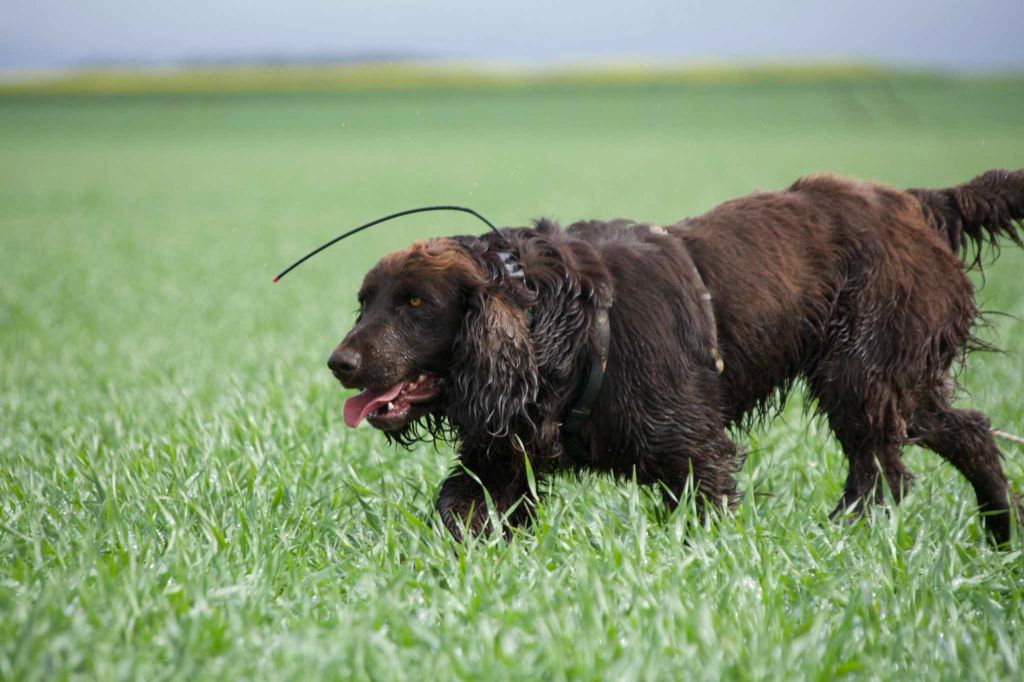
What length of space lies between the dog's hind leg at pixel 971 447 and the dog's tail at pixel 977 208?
1.96ft

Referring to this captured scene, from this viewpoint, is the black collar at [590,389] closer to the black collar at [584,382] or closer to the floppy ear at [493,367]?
the black collar at [584,382]

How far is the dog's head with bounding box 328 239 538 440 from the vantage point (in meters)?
3.27

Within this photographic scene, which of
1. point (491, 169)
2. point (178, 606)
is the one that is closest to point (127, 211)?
point (491, 169)

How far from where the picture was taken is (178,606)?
269 cm

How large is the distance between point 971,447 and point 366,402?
225 cm

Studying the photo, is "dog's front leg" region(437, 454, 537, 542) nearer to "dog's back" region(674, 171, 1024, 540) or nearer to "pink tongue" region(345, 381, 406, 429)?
"pink tongue" region(345, 381, 406, 429)

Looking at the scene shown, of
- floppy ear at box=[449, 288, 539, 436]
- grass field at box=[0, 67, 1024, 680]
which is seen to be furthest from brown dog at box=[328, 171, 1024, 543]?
grass field at box=[0, 67, 1024, 680]

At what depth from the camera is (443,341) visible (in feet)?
11.1

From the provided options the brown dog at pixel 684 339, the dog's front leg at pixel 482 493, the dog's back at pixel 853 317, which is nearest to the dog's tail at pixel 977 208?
the brown dog at pixel 684 339

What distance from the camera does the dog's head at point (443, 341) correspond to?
327 cm

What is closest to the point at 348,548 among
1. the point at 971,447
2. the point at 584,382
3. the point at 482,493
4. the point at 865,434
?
the point at 482,493

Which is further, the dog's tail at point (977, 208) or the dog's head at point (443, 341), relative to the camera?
the dog's tail at point (977, 208)

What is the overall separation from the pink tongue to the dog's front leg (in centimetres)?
35

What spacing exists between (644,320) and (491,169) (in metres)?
27.4
